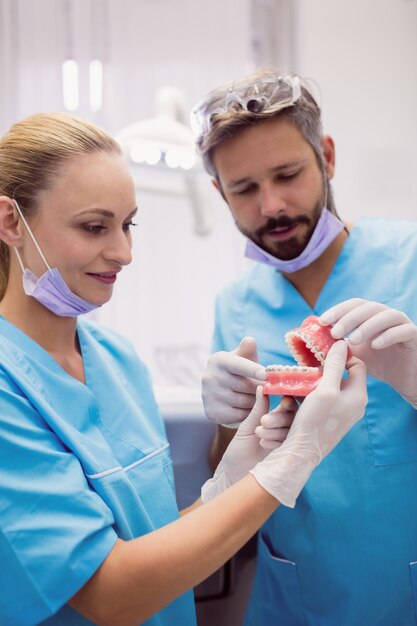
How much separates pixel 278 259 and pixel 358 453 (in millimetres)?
480

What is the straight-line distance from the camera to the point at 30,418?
0.97 meters

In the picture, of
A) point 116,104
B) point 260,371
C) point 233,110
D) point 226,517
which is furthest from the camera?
point 116,104

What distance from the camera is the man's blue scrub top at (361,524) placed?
3.88ft

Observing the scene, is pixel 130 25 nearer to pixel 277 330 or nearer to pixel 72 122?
pixel 72 122

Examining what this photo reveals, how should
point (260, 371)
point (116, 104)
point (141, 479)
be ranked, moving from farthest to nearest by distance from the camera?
point (116, 104)
point (141, 479)
point (260, 371)

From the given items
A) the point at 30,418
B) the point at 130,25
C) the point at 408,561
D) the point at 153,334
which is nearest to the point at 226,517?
the point at 30,418

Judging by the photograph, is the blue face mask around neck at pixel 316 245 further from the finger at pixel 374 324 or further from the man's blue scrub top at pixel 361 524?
the finger at pixel 374 324

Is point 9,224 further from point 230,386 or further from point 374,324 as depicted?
point 374,324

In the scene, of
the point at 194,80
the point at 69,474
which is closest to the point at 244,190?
the point at 69,474

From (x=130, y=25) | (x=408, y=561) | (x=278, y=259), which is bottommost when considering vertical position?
(x=408, y=561)

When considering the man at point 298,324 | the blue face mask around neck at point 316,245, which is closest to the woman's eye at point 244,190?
the man at point 298,324

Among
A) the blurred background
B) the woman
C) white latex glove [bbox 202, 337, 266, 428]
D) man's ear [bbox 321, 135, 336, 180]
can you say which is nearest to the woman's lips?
the woman

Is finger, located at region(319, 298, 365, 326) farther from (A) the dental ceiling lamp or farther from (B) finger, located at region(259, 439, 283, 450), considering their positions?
(A) the dental ceiling lamp

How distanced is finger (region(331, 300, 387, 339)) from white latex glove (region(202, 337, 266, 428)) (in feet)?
0.57
